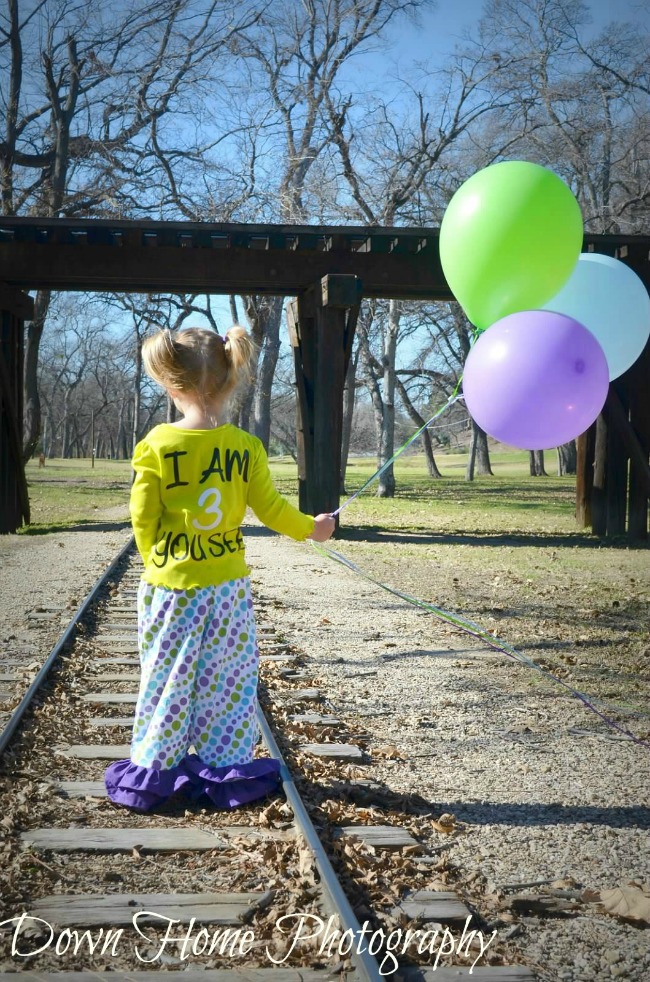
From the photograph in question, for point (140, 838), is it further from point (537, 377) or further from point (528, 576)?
point (528, 576)

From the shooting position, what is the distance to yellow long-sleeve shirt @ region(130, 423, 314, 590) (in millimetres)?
3676

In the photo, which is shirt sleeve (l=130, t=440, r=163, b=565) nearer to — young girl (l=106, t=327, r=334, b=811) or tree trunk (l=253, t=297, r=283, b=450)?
young girl (l=106, t=327, r=334, b=811)

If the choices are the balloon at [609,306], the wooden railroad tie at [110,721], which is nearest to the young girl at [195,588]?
the wooden railroad tie at [110,721]

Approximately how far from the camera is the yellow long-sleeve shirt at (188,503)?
3.68 metres

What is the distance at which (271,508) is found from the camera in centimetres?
388

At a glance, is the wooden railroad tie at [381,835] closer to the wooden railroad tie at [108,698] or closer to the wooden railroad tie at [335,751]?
the wooden railroad tie at [335,751]

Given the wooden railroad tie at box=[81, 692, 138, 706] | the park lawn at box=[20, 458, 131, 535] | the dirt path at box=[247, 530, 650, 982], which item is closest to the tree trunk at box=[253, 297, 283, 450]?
the park lawn at box=[20, 458, 131, 535]

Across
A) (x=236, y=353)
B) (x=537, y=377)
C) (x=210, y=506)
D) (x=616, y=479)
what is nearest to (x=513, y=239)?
(x=537, y=377)

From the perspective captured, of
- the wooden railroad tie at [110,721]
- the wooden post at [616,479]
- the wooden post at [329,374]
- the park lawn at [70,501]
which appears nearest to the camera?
the wooden railroad tie at [110,721]

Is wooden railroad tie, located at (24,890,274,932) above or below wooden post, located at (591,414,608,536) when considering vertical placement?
below

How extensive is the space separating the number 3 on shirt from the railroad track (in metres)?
1.09

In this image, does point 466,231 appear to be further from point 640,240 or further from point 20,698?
point 640,240

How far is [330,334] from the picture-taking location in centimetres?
1370

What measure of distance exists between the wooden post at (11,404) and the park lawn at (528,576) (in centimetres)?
85
